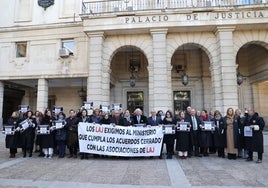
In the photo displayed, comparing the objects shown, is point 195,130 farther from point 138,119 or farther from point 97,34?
point 97,34

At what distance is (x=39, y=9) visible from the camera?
62.0 ft

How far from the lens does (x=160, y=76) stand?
15070mm

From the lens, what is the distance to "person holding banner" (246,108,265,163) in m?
8.70

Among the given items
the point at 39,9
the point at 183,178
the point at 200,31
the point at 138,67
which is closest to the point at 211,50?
the point at 200,31

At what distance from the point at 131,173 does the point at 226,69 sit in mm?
10278

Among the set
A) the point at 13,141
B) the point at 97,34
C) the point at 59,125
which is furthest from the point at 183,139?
the point at 97,34

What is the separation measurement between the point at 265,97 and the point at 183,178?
49.9ft

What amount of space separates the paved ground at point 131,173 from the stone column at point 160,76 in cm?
561

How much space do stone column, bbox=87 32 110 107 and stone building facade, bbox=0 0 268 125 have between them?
6 cm

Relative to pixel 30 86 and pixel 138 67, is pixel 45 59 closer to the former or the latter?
pixel 30 86

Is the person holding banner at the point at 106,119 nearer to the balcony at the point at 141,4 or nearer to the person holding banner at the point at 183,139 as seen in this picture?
the person holding banner at the point at 183,139

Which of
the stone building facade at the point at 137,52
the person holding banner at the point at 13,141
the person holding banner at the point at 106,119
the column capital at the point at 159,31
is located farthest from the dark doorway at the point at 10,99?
the person holding banner at the point at 106,119

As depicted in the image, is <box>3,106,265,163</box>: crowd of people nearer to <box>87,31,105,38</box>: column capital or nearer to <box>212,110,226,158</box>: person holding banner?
<box>212,110,226,158</box>: person holding banner

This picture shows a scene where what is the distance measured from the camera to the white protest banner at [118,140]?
30.8ft
